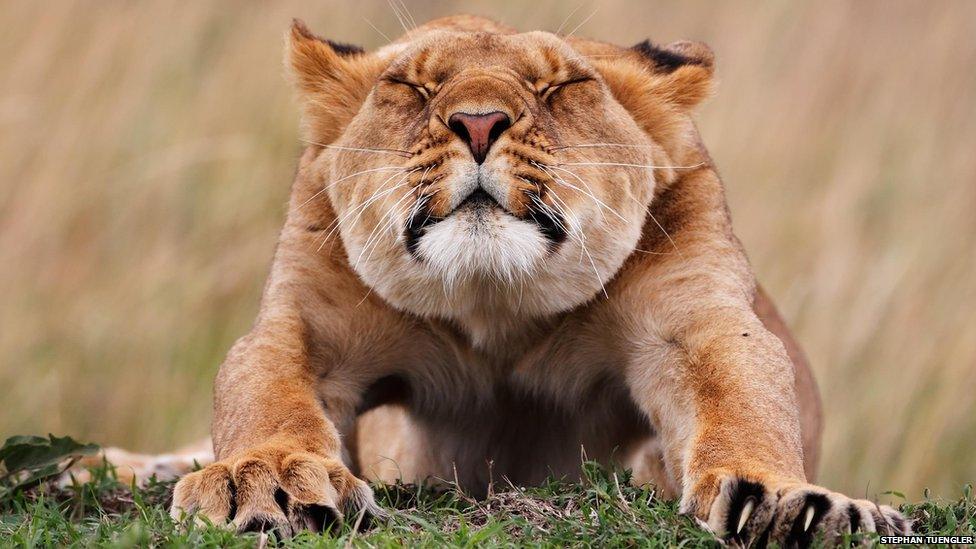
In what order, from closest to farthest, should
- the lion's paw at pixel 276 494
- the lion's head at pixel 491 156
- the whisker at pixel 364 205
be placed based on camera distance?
the lion's paw at pixel 276 494, the lion's head at pixel 491 156, the whisker at pixel 364 205

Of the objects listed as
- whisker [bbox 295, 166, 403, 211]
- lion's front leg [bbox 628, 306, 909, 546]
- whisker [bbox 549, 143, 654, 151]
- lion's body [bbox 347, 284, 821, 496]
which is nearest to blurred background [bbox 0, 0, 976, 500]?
lion's body [bbox 347, 284, 821, 496]

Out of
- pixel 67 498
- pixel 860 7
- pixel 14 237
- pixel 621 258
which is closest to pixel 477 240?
pixel 621 258

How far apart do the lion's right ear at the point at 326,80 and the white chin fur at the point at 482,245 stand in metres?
0.90

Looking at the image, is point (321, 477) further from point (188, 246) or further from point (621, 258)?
point (188, 246)

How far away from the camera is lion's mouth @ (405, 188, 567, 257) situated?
3.65m

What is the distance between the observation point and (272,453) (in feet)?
11.5

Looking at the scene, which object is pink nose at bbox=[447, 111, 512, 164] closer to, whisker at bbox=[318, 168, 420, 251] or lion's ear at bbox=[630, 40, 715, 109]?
whisker at bbox=[318, 168, 420, 251]

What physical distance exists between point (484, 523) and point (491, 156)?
927mm

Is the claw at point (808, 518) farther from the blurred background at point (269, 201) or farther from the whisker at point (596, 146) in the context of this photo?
the blurred background at point (269, 201)

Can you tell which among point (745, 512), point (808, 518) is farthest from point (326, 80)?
point (808, 518)

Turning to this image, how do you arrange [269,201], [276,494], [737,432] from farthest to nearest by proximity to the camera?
[269,201], [737,432], [276,494]

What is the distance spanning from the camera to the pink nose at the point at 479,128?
3.68 metres

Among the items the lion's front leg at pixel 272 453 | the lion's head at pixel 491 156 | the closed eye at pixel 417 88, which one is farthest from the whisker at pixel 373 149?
the lion's front leg at pixel 272 453

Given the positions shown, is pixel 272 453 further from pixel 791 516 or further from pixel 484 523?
pixel 791 516
